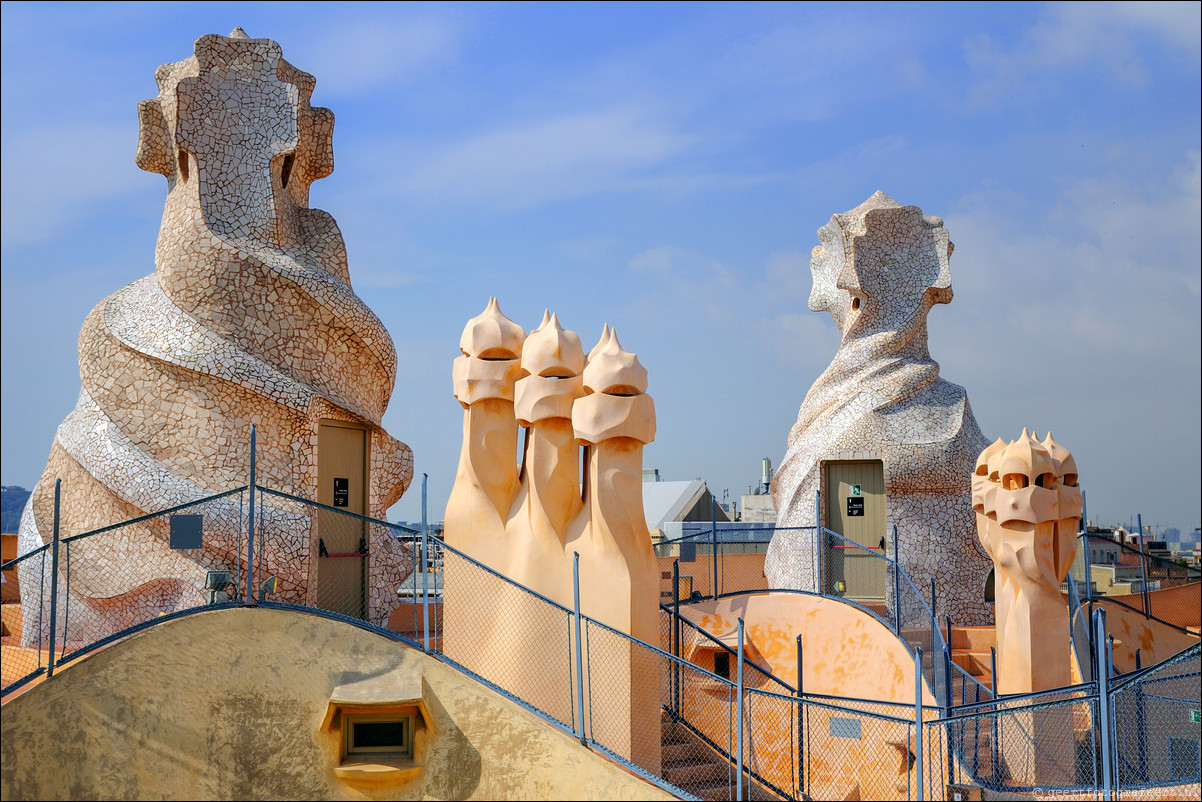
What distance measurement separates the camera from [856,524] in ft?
53.1

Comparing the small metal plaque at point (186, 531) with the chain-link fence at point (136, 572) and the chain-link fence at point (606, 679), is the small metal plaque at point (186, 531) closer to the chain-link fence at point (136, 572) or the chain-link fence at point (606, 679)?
the chain-link fence at point (606, 679)

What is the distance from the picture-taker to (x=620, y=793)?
855 centimetres

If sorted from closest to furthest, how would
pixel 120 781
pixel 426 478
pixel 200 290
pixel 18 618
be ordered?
pixel 120 781
pixel 426 478
pixel 200 290
pixel 18 618

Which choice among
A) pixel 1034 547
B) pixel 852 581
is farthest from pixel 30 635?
pixel 852 581

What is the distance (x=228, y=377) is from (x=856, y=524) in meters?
8.89

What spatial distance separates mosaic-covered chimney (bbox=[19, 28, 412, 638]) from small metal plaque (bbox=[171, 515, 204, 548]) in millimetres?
2013

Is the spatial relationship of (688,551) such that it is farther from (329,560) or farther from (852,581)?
(329,560)

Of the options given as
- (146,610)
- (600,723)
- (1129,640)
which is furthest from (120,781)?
(1129,640)

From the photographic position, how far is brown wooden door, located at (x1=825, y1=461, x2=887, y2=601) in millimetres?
16047

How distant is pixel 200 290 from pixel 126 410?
1401 mm

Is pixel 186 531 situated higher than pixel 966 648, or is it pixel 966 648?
pixel 186 531

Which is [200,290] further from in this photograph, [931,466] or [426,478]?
[931,466]

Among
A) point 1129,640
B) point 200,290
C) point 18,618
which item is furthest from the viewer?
point 1129,640

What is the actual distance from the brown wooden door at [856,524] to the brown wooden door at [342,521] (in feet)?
22.0
